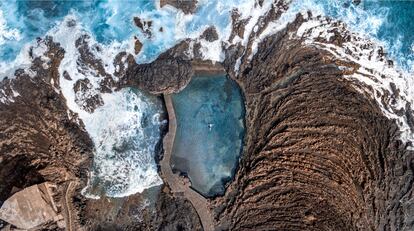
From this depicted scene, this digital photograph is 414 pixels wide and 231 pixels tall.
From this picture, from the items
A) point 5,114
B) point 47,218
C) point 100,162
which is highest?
point 5,114

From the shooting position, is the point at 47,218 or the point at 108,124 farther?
the point at 108,124

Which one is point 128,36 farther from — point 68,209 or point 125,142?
point 68,209

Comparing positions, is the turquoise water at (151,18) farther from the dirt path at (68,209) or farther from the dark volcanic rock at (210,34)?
the dirt path at (68,209)

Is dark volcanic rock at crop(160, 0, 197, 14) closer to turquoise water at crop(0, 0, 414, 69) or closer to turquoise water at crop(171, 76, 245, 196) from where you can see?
turquoise water at crop(0, 0, 414, 69)

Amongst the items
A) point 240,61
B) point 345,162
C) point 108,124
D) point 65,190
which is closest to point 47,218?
point 65,190

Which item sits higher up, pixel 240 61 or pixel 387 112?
pixel 240 61

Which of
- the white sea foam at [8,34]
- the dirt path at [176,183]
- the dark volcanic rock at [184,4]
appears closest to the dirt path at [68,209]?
the dirt path at [176,183]

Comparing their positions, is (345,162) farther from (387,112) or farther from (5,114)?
(5,114)
